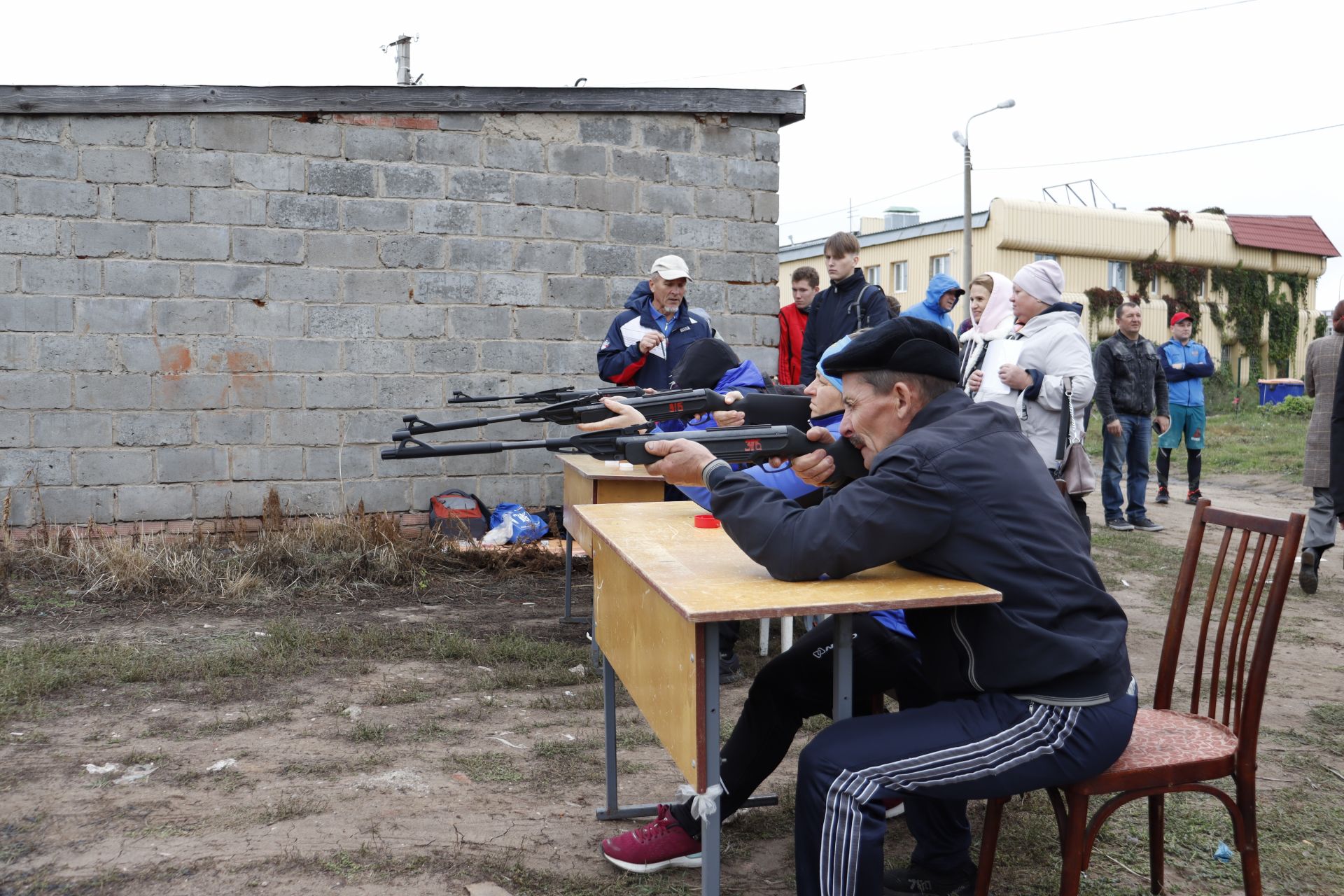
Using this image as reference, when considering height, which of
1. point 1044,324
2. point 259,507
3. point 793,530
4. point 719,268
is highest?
point 719,268

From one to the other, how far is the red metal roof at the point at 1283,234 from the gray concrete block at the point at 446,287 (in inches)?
1270

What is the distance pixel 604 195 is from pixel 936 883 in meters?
6.10

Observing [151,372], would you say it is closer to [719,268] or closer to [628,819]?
[719,268]

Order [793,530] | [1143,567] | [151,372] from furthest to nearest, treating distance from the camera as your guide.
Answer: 1. [1143,567]
2. [151,372]
3. [793,530]

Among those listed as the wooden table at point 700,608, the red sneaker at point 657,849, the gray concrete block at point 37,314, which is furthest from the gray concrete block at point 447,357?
the red sneaker at point 657,849

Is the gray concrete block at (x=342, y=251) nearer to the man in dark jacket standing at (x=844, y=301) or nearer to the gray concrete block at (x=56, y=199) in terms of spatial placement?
the gray concrete block at (x=56, y=199)

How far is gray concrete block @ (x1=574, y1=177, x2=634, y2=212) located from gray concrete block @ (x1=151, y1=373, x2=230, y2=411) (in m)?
2.86

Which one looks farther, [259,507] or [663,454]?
[259,507]

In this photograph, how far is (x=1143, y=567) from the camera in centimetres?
796

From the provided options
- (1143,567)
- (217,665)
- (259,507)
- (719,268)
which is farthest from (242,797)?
(1143,567)

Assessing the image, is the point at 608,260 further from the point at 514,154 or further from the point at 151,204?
the point at 151,204

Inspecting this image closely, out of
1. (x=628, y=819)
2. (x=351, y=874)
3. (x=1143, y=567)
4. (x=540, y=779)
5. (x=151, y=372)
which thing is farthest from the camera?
(x=1143, y=567)

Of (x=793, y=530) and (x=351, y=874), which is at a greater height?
(x=793, y=530)

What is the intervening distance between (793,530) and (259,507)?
239 inches
